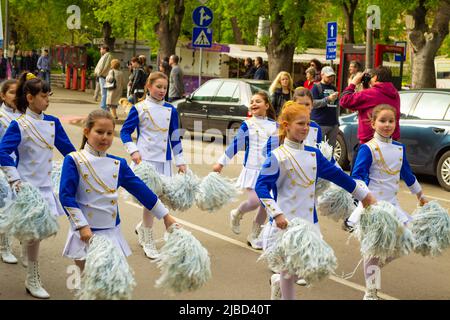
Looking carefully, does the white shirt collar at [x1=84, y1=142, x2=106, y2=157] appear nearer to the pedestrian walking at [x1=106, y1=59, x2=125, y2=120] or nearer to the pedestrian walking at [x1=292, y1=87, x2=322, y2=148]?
the pedestrian walking at [x1=292, y1=87, x2=322, y2=148]

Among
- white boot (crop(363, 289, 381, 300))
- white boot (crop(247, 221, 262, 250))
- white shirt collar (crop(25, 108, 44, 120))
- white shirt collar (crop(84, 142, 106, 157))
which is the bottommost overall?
white boot (crop(247, 221, 262, 250))

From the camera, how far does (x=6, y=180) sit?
6664mm

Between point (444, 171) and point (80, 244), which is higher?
point (80, 244)

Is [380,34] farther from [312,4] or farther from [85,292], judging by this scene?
[85,292]

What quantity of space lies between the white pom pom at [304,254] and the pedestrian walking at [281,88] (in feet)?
17.9

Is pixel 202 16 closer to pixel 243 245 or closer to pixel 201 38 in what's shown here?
pixel 201 38

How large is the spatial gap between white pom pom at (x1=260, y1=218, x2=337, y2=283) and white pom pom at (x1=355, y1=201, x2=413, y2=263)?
73cm

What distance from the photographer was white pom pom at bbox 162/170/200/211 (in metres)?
7.64

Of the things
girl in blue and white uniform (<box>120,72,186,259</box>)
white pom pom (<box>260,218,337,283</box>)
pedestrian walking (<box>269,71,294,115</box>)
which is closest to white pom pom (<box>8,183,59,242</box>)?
white pom pom (<box>260,218,337,283</box>)

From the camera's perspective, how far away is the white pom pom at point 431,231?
641 cm

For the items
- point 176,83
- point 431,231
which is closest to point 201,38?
point 176,83

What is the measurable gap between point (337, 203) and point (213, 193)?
1.35 metres

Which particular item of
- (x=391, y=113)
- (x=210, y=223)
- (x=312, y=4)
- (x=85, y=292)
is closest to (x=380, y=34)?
(x=312, y=4)

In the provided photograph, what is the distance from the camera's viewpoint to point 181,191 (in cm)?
765
